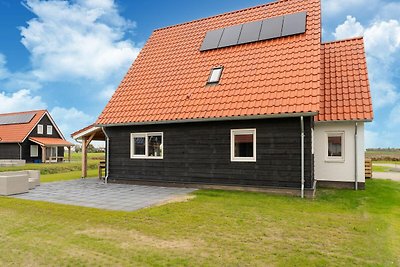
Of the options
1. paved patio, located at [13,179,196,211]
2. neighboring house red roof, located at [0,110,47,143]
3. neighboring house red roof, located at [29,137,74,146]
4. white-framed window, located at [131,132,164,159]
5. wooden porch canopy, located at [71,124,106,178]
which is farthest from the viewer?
neighboring house red roof, located at [29,137,74,146]

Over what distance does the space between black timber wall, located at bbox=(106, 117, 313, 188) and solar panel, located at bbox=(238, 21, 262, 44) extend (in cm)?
443

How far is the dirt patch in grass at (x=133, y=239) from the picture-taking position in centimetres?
527

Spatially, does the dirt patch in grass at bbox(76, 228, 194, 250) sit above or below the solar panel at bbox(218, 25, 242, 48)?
below

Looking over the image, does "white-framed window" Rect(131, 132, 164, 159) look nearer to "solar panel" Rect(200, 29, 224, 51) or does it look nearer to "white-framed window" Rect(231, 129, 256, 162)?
"white-framed window" Rect(231, 129, 256, 162)

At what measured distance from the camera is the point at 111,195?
415 inches

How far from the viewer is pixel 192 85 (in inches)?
513

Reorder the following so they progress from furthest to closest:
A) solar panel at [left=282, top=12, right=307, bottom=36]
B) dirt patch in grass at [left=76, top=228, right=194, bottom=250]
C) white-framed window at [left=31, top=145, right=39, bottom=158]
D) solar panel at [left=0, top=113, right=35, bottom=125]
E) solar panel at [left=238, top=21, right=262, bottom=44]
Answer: solar panel at [left=0, top=113, right=35, bottom=125] → white-framed window at [left=31, top=145, right=39, bottom=158] → solar panel at [left=238, top=21, right=262, bottom=44] → solar panel at [left=282, top=12, right=307, bottom=36] → dirt patch in grass at [left=76, top=228, right=194, bottom=250]

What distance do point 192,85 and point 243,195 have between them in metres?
5.31

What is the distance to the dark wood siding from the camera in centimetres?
3550

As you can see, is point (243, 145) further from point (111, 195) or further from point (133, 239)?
point (133, 239)

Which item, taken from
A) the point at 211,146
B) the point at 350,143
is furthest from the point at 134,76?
the point at 350,143

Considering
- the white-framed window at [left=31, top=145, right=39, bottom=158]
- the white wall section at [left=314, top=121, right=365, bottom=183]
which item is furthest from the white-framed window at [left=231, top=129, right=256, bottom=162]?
the white-framed window at [left=31, top=145, right=39, bottom=158]

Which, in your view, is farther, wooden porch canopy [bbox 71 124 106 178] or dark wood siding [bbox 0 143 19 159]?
dark wood siding [bbox 0 143 19 159]

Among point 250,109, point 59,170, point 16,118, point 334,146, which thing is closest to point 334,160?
point 334,146
